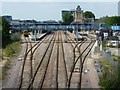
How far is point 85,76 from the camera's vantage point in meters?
15.7

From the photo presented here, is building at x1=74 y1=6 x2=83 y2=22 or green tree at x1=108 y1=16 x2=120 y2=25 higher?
building at x1=74 y1=6 x2=83 y2=22

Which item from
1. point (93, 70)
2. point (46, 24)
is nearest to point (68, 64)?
point (93, 70)

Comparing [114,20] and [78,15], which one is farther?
[78,15]

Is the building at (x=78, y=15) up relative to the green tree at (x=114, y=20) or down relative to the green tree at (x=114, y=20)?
up

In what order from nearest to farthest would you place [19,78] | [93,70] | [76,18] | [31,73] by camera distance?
[19,78], [31,73], [93,70], [76,18]

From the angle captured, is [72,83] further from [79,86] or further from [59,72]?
[59,72]

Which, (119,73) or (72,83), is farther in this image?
(72,83)

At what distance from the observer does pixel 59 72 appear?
54.0 ft

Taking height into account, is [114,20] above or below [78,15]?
below

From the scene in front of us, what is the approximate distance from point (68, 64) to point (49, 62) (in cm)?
121

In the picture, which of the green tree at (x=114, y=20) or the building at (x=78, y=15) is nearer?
the green tree at (x=114, y=20)

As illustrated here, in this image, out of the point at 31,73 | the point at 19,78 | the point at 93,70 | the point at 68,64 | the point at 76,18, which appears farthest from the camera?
the point at 76,18

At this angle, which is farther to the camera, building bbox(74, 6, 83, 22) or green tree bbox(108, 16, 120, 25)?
building bbox(74, 6, 83, 22)

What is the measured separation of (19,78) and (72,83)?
8.20 feet
